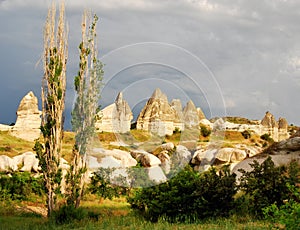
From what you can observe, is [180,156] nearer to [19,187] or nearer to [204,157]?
[19,187]

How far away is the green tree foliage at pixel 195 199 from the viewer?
11.1 meters

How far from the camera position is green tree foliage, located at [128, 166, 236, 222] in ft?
36.4

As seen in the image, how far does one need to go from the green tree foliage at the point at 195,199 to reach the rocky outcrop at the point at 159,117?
391cm

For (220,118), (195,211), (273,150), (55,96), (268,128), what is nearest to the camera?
(195,211)

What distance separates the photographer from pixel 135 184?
18125 mm

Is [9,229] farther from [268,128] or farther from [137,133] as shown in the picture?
[268,128]

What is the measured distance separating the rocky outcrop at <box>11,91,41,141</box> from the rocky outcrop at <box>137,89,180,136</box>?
73.4ft

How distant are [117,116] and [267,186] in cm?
581

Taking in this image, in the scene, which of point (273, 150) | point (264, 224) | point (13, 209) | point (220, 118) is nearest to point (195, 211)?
point (264, 224)

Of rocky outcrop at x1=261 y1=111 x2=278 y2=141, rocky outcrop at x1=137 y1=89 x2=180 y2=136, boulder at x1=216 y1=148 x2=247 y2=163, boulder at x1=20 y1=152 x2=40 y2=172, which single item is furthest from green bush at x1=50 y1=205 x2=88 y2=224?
rocky outcrop at x1=261 y1=111 x2=278 y2=141

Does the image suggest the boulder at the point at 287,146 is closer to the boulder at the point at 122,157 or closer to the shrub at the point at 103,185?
the shrub at the point at 103,185

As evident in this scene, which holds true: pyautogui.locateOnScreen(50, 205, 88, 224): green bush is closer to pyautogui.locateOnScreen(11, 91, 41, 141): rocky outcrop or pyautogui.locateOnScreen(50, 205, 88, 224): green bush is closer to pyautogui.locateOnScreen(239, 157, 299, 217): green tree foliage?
pyautogui.locateOnScreen(239, 157, 299, 217): green tree foliage

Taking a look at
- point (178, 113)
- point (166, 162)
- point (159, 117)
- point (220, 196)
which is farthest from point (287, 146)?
point (220, 196)

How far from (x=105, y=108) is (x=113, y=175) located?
5105 millimetres
